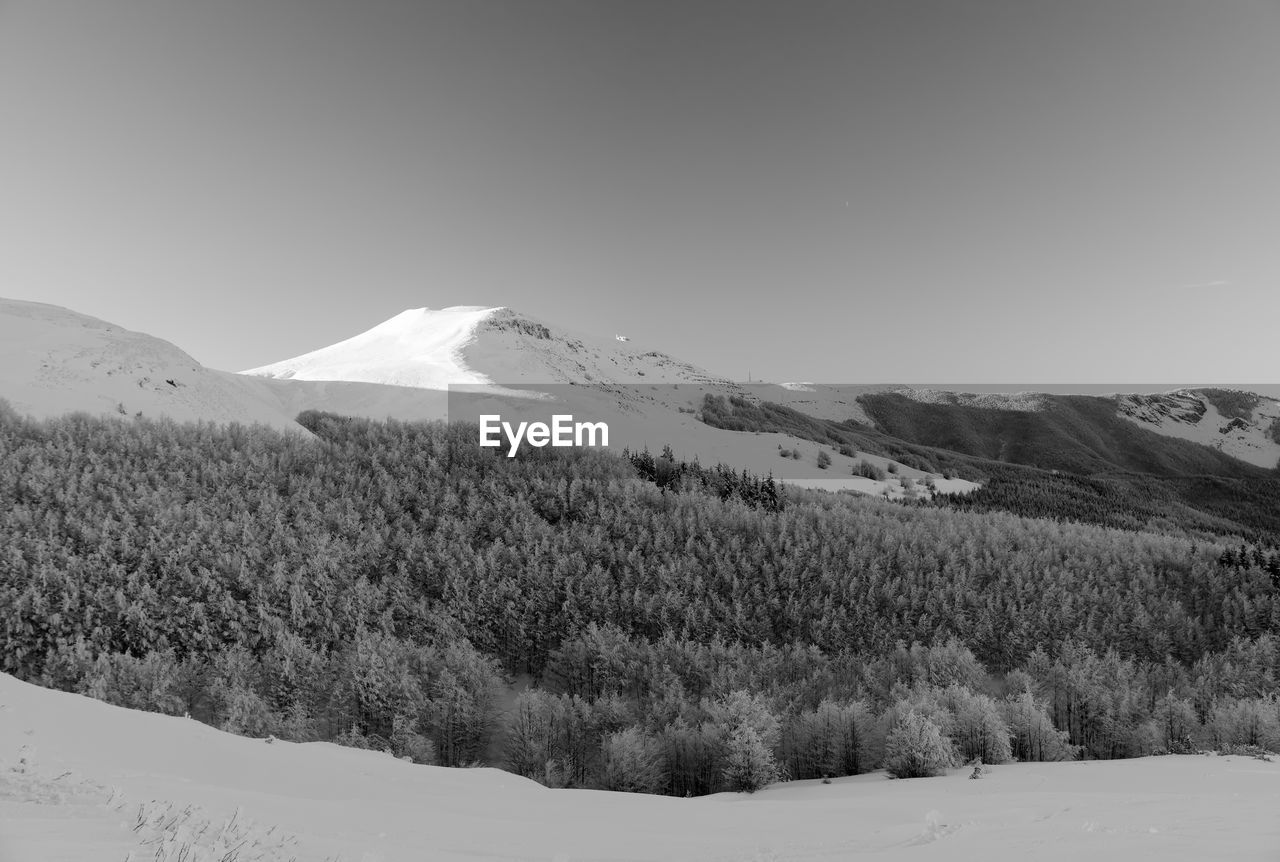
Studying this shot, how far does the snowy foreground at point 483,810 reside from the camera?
4.65 m

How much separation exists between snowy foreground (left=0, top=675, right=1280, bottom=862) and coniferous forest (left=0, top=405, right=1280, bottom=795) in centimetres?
296

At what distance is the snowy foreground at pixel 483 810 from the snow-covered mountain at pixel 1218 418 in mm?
144421

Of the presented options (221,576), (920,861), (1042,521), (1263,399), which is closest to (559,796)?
(920,861)

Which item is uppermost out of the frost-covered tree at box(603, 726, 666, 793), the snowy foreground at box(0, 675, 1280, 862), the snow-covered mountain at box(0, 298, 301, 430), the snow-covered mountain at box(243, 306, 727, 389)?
the snow-covered mountain at box(243, 306, 727, 389)

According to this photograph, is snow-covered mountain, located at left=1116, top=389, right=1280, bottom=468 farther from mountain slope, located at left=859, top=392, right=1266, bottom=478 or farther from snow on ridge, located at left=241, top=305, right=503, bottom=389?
snow on ridge, located at left=241, top=305, right=503, bottom=389

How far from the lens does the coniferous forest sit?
12055mm

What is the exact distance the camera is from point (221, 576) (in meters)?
14.9

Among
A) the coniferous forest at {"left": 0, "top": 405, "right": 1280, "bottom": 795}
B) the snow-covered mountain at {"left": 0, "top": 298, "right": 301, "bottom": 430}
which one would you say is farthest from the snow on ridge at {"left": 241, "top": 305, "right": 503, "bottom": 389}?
the coniferous forest at {"left": 0, "top": 405, "right": 1280, "bottom": 795}

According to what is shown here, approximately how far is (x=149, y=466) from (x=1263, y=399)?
643 ft

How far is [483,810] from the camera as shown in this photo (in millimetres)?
7168

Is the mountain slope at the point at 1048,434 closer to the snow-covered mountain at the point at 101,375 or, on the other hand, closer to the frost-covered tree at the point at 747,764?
the frost-covered tree at the point at 747,764

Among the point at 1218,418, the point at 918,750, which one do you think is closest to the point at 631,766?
the point at 918,750

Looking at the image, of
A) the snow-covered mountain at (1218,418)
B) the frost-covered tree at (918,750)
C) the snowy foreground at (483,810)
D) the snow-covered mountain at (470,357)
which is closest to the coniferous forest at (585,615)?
the frost-covered tree at (918,750)

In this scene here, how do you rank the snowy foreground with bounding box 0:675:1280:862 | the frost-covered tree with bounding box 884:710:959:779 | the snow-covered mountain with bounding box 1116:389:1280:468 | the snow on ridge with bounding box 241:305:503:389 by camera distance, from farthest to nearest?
the snow-covered mountain with bounding box 1116:389:1280:468, the snow on ridge with bounding box 241:305:503:389, the frost-covered tree with bounding box 884:710:959:779, the snowy foreground with bounding box 0:675:1280:862
